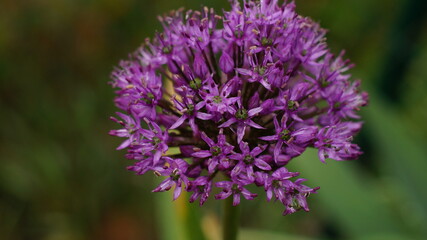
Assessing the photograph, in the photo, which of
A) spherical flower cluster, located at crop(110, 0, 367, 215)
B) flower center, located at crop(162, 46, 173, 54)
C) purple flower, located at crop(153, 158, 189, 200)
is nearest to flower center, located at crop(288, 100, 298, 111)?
spherical flower cluster, located at crop(110, 0, 367, 215)

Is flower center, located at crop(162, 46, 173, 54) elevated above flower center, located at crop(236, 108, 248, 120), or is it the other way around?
flower center, located at crop(162, 46, 173, 54)

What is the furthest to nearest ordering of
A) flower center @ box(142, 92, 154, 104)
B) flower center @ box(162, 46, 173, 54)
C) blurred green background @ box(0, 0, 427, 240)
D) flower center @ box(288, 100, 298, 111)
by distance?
1. blurred green background @ box(0, 0, 427, 240)
2. flower center @ box(162, 46, 173, 54)
3. flower center @ box(142, 92, 154, 104)
4. flower center @ box(288, 100, 298, 111)

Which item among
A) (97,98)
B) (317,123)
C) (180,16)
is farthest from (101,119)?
(317,123)

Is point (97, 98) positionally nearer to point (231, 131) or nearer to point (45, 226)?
point (45, 226)

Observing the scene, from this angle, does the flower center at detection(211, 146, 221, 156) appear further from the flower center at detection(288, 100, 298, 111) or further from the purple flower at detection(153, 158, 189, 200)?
the flower center at detection(288, 100, 298, 111)

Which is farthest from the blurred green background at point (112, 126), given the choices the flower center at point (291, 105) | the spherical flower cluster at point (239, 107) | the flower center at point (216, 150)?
the flower center at point (216, 150)

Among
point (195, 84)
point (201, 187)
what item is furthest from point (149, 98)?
point (201, 187)

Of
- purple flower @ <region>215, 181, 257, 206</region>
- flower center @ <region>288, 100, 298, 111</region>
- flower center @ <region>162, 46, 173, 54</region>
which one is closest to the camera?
purple flower @ <region>215, 181, 257, 206</region>
